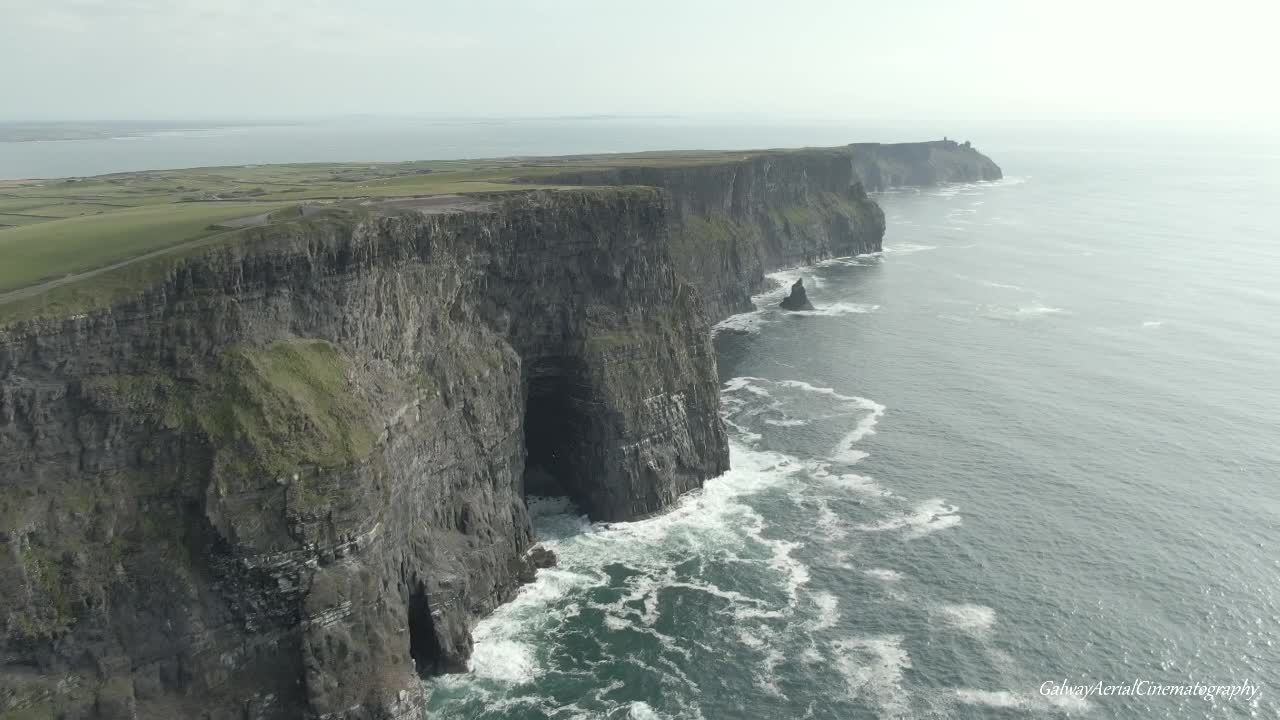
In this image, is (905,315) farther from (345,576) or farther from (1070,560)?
(345,576)

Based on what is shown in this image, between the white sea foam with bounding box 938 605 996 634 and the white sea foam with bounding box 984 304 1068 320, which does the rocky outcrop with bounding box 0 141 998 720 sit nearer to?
the white sea foam with bounding box 938 605 996 634

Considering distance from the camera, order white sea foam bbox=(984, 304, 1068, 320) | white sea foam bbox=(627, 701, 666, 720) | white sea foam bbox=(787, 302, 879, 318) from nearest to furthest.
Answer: white sea foam bbox=(627, 701, 666, 720) → white sea foam bbox=(984, 304, 1068, 320) → white sea foam bbox=(787, 302, 879, 318)

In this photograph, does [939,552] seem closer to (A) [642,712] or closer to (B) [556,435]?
(A) [642,712]

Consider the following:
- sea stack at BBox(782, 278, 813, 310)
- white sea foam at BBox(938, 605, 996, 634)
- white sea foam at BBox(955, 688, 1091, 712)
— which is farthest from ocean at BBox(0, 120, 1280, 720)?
sea stack at BBox(782, 278, 813, 310)

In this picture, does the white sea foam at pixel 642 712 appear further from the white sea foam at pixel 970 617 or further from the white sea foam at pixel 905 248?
the white sea foam at pixel 905 248

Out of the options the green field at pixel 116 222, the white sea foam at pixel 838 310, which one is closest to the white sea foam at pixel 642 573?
the green field at pixel 116 222

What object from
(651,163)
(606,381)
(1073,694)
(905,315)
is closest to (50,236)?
(606,381)
